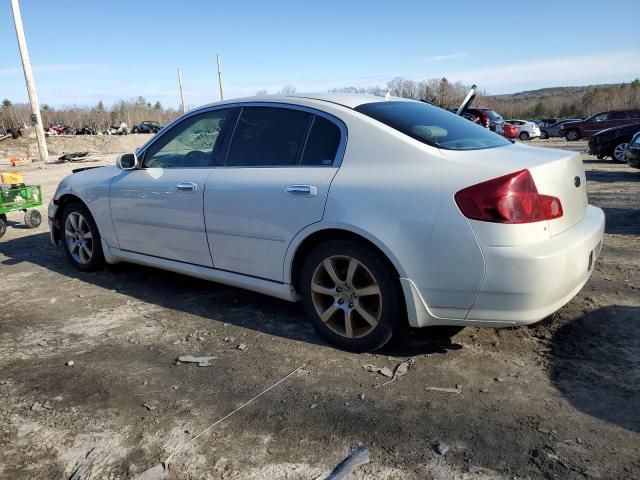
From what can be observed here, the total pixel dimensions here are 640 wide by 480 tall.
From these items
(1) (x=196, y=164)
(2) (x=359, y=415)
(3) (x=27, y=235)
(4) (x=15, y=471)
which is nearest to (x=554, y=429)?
(2) (x=359, y=415)

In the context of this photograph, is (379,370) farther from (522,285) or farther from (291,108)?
(291,108)

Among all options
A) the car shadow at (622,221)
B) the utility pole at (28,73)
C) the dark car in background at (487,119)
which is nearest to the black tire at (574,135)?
the dark car in background at (487,119)

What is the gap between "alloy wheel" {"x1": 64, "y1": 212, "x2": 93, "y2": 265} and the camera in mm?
5246

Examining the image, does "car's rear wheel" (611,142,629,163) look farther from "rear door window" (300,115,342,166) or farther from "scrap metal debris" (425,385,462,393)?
"scrap metal debris" (425,385,462,393)

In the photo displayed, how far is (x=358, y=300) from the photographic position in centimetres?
327

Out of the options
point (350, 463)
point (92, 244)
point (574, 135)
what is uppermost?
point (92, 244)

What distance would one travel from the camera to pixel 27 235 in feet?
24.8

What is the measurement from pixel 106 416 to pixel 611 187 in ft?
32.9

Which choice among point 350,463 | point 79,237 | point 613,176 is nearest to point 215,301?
point 79,237

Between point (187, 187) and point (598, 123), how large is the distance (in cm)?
2924

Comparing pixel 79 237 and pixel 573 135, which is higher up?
pixel 79 237

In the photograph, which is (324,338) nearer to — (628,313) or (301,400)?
(301,400)

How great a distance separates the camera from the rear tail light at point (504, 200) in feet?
8.98

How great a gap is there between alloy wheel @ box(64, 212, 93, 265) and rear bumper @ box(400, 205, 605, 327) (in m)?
3.62
